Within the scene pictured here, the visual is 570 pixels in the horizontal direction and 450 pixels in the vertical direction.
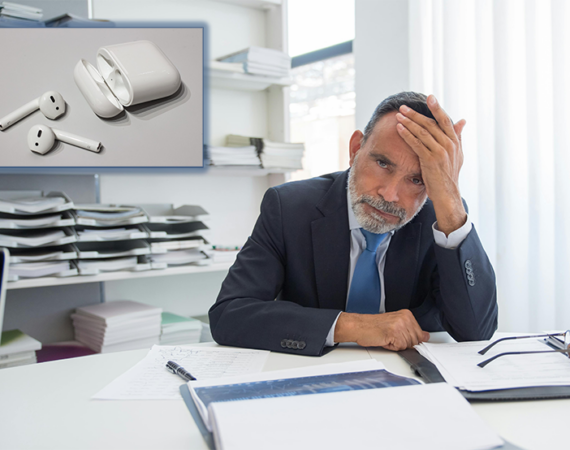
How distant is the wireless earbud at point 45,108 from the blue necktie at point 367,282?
3.70 feet

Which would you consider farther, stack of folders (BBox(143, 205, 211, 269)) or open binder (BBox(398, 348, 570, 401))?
stack of folders (BBox(143, 205, 211, 269))

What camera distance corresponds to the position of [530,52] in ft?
6.18

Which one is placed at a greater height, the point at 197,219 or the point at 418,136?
the point at 418,136

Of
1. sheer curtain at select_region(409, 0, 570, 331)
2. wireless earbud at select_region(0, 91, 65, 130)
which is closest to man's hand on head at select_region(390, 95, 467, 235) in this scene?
sheer curtain at select_region(409, 0, 570, 331)

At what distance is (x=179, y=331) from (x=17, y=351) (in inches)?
24.9

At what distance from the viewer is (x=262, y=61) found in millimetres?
2396

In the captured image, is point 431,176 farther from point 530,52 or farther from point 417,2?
point 417,2

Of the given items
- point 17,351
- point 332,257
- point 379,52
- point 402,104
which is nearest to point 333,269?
point 332,257

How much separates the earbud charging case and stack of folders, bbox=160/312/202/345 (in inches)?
36.3

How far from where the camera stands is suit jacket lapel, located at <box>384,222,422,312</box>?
1347 mm

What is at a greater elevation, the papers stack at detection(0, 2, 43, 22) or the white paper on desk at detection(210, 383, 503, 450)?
the papers stack at detection(0, 2, 43, 22)

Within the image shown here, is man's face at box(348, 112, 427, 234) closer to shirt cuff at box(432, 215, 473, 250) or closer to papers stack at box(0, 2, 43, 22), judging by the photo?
shirt cuff at box(432, 215, 473, 250)

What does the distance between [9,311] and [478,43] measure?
224 cm

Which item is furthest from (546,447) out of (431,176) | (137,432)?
(431,176)
